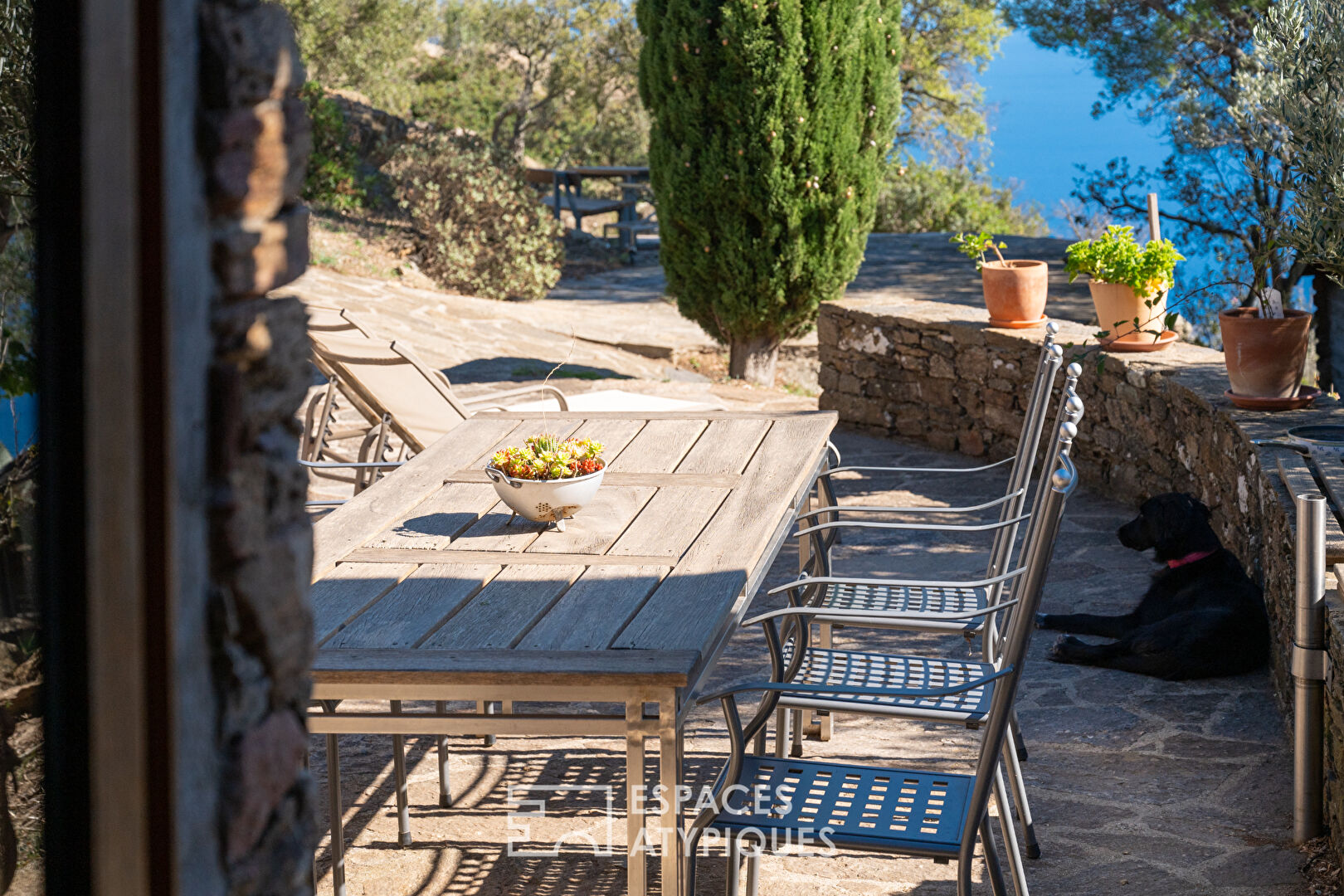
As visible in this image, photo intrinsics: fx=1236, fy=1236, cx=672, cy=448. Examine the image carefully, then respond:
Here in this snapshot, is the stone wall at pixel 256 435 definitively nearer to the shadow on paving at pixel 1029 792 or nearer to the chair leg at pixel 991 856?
the chair leg at pixel 991 856

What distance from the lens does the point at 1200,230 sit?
37.6 feet

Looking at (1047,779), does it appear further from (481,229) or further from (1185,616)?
(481,229)

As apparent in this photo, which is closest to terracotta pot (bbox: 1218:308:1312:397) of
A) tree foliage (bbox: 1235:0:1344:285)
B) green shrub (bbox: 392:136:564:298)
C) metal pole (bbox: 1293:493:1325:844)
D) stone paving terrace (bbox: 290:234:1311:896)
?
tree foliage (bbox: 1235:0:1344:285)

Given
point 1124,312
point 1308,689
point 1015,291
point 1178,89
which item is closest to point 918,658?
point 1308,689

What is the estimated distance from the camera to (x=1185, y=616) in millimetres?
3693

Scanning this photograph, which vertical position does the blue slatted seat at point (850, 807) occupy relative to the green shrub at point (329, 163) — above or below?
below

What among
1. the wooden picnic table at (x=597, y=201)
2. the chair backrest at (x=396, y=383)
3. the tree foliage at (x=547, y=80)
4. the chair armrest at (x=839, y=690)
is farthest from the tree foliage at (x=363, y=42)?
the chair armrest at (x=839, y=690)

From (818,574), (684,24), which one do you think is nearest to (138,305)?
(818,574)

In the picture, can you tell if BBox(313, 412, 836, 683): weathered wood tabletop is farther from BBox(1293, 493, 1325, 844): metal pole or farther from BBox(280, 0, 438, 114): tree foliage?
BBox(280, 0, 438, 114): tree foliage

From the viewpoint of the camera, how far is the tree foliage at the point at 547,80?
59.3ft

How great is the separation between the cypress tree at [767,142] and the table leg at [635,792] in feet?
20.3

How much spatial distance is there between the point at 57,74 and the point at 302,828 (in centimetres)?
62

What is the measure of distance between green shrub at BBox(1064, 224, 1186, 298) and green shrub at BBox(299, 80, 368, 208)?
1078 centimetres

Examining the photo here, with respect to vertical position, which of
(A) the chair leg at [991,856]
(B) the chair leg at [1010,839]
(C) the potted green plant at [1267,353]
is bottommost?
(B) the chair leg at [1010,839]
